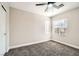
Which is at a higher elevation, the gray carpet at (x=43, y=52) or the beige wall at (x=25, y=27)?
the beige wall at (x=25, y=27)

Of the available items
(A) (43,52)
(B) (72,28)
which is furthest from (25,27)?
(B) (72,28)

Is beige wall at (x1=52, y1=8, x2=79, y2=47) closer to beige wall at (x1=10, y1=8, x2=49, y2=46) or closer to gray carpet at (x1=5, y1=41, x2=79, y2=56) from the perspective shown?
gray carpet at (x1=5, y1=41, x2=79, y2=56)

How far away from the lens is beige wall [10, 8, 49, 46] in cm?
340

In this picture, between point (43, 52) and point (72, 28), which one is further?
point (72, 28)

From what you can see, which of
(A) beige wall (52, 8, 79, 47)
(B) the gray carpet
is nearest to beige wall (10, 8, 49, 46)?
(B) the gray carpet

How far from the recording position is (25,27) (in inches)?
154

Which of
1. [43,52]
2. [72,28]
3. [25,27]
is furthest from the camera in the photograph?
[25,27]

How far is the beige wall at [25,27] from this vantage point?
340 cm

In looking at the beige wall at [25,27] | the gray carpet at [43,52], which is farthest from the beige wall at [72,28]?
the beige wall at [25,27]

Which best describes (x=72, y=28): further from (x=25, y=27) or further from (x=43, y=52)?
(x=25, y=27)

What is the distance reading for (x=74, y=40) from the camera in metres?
3.60

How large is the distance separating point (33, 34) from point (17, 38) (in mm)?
1222

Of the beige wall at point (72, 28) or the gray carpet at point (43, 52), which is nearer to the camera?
the gray carpet at point (43, 52)

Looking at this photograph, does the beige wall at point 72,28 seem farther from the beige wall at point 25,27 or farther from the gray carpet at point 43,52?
the beige wall at point 25,27
